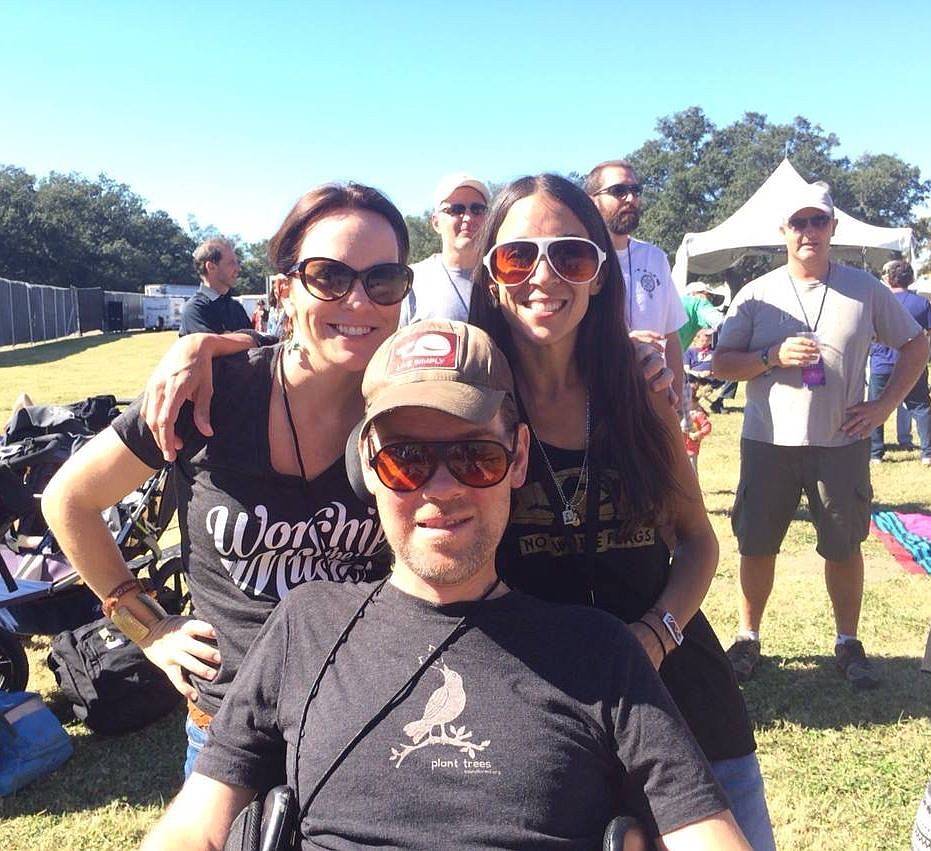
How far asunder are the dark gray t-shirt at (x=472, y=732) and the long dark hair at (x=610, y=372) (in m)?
0.35

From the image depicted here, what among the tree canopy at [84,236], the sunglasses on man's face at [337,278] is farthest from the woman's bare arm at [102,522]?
the tree canopy at [84,236]

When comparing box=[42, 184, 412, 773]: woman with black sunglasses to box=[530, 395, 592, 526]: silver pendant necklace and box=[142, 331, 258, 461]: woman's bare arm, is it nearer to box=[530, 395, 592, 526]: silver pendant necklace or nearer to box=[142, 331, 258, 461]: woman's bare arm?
box=[142, 331, 258, 461]: woman's bare arm

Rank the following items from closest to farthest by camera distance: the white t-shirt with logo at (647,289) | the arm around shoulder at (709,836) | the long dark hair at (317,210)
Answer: the arm around shoulder at (709,836), the long dark hair at (317,210), the white t-shirt with logo at (647,289)

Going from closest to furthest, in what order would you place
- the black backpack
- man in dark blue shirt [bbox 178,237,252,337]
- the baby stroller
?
the black backpack < the baby stroller < man in dark blue shirt [bbox 178,237,252,337]

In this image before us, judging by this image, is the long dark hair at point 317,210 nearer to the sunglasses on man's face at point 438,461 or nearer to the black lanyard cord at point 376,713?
the sunglasses on man's face at point 438,461

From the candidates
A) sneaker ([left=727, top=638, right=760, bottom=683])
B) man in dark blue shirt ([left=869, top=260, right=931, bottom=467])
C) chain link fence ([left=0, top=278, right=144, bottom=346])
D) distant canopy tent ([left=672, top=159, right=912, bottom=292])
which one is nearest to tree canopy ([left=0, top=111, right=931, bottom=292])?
chain link fence ([left=0, top=278, right=144, bottom=346])

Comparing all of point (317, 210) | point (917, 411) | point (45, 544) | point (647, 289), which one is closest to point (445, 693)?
point (317, 210)

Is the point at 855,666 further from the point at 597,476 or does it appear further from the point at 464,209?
the point at 597,476

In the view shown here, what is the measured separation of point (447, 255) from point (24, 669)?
3.14 m

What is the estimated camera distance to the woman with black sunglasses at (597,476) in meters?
1.90

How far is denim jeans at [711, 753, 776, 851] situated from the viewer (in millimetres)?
1916

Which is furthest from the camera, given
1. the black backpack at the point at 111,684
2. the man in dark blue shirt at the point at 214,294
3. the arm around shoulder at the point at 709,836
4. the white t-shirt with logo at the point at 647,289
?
the man in dark blue shirt at the point at 214,294

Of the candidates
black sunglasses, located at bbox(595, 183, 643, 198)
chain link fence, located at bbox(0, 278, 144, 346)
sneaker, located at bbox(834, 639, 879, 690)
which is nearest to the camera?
sneaker, located at bbox(834, 639, 879, 690)

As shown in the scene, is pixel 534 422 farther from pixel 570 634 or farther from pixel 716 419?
pixel 716 419
